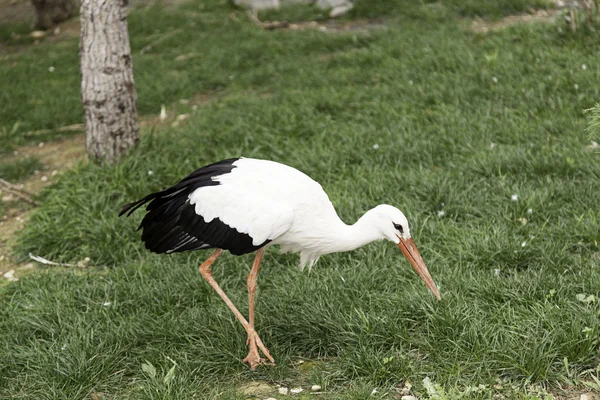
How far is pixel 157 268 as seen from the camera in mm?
4496

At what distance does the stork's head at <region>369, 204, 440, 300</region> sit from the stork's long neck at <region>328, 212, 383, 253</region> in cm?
4

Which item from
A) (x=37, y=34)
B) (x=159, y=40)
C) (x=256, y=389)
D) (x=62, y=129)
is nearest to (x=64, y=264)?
(x=256, y=389)

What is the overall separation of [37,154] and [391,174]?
3477 mm

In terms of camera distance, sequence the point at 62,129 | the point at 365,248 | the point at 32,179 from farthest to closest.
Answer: the point at 62,129
the point at 32,179
the point at 365,248

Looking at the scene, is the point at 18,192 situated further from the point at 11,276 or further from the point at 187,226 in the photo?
the point at 187,226

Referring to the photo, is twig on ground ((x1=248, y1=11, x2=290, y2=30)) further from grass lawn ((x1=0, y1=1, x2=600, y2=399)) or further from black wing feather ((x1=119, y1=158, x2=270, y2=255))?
black wing feather ((x1=119, y1=158, x2=270, y2=255))

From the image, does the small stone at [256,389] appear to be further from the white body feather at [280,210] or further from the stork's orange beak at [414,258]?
the stork's orange beak at [414,258]

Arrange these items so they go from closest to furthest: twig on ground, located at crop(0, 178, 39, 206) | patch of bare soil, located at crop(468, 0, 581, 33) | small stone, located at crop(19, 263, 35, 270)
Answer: small stone, located at crop(19, 263, 35, 270) → twig on ground, located at crop(0, 178, 39, 206) → patch of bare soil, located at crop(468, 0, 581, 33)

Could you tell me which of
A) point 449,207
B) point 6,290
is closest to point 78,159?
point 6,290

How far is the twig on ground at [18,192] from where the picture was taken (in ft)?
18.0

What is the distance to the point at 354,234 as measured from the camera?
360 cm

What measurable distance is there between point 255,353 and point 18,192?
309 centimetres

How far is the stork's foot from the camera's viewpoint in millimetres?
3553

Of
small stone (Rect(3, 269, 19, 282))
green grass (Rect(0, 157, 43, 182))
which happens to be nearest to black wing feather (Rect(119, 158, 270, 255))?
small stone (Rect(3, 269, 19, 282))
